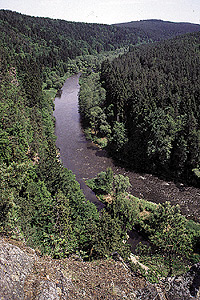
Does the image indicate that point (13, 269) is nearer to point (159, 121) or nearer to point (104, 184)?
point (104, 184)

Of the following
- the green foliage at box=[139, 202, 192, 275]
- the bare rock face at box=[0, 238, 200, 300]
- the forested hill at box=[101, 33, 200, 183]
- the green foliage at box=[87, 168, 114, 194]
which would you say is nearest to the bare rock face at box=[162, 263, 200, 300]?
the bare rock face at box=[0, 238, 200, 300]

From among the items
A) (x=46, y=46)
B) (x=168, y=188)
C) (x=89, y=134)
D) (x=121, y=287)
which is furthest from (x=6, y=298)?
(x=46, y=46)

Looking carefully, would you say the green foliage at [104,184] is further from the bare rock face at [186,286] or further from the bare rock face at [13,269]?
the bare rock face at [186,286]

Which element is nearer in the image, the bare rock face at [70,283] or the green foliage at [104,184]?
the bare rock face at [70,283]

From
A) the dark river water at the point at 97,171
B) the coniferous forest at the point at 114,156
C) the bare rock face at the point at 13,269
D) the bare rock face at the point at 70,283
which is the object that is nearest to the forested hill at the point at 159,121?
the coniferous forest at the point at 114,156

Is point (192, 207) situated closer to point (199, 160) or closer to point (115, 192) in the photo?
point (199, 160)

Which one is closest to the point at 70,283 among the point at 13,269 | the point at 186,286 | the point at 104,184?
the point at 13,269
